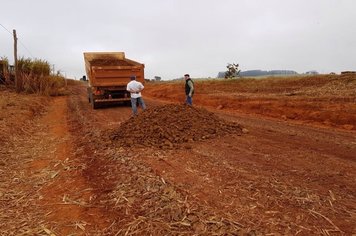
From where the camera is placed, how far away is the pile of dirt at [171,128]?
8.28 meters

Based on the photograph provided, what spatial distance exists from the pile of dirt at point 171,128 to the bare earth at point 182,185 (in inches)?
9.3

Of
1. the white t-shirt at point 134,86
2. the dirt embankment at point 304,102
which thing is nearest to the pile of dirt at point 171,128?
the white t-shirt at point 134,86

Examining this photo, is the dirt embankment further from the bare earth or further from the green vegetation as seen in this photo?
the green vegetation

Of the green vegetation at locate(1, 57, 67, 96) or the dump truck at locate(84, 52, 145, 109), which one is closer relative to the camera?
the dump truck at locate(84, 52, 145, 109)

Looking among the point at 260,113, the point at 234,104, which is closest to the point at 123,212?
the point at 260,113

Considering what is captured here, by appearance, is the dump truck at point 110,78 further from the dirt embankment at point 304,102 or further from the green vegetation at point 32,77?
the green vegetation at point 32,77

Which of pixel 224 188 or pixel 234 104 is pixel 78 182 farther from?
pixel 234 104

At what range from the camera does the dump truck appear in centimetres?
1667

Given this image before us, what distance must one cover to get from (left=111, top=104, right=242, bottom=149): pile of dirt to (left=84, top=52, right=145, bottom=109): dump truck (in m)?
7.35

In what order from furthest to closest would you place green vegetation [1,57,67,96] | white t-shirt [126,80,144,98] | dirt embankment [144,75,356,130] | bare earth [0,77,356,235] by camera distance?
green vegetation [1,57,67,96] → dirt embankment [144,75,356,130] → white t-shirt [126,80,144,98] → bare earth [0,77,356,235]

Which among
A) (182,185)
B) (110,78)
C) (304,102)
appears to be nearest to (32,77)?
(110,78)

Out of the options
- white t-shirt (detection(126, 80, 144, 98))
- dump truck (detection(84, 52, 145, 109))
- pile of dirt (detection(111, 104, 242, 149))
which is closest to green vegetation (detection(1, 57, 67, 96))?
dump truck (detection(84, 52, 145, 109))

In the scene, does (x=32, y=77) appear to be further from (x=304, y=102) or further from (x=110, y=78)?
(x=304, y=102)

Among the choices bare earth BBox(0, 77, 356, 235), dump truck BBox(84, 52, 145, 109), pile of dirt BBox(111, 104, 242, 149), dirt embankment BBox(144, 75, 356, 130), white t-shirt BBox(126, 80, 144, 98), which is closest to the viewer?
bare earth BBox(0, 77, 356, 235)
